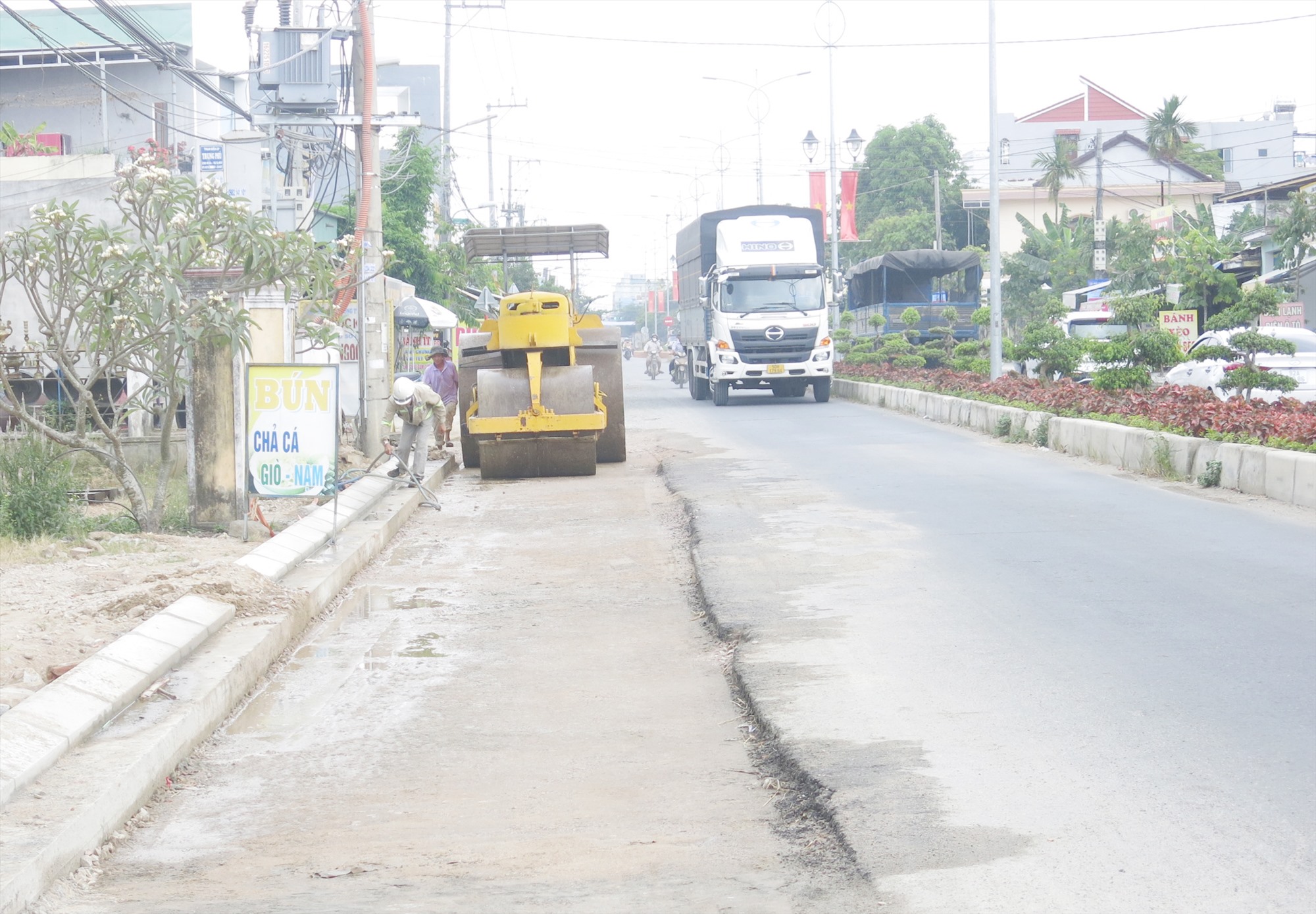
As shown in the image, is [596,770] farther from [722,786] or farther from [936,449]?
[936,449]

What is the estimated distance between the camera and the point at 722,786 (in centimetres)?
533

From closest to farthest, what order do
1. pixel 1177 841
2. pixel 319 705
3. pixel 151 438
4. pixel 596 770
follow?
pixel 1177 841, pixel 596 770, pixel 319 705, pixel 151 438

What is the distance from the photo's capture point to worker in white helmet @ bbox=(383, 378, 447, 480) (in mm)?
14812

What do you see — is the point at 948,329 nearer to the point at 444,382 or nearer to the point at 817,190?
the point at 817,190

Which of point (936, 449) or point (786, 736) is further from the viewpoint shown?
point (936, 449)

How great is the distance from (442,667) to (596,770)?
6.91ft

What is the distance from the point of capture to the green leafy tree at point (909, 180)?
7350 centimetres

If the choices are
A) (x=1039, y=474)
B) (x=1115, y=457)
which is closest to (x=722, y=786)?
(x=1039, y=474)

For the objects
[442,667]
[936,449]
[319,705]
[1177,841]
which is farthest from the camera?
[936,449]

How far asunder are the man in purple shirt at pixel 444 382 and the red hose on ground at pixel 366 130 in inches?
58.8

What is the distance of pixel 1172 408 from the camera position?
630 inches

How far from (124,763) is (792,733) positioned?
8.45ft

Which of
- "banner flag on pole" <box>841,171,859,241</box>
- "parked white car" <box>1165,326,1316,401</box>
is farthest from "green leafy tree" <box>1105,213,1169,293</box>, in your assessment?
"parked white car" <box>1165,326,1316,401</box>

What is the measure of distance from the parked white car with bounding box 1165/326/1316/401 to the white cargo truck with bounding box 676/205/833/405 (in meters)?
8.05
